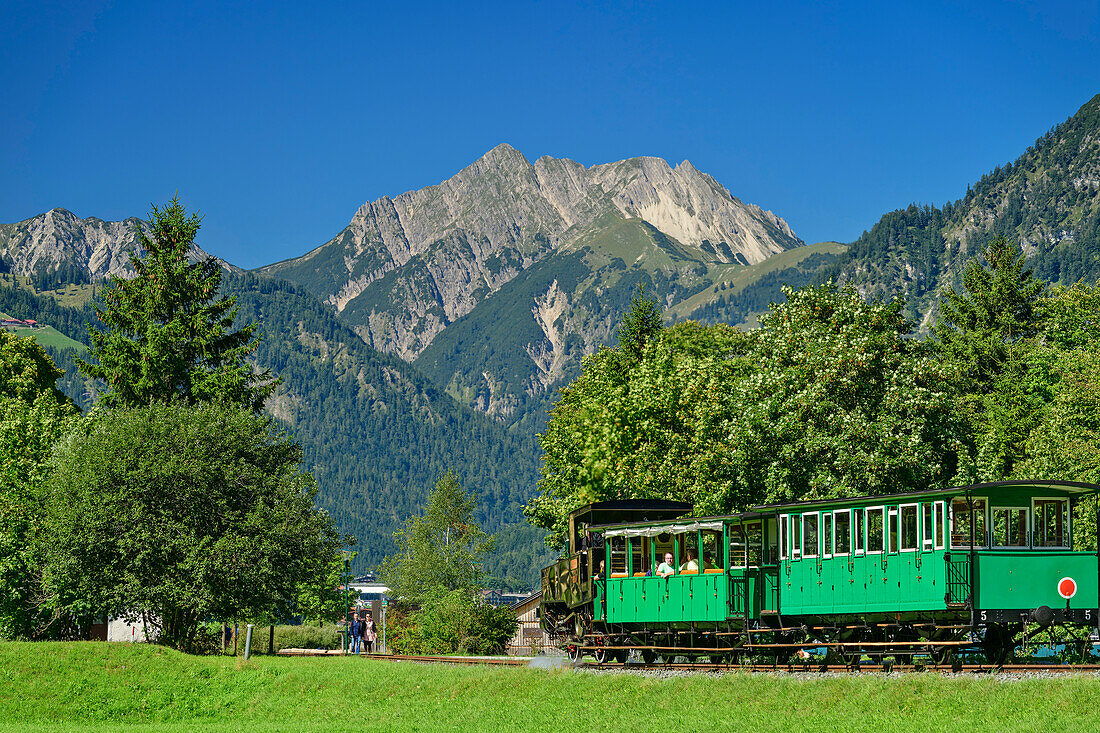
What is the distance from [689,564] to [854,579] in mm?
5977

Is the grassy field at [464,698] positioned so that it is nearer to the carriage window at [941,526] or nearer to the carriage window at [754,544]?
the carriage window at [941,526]

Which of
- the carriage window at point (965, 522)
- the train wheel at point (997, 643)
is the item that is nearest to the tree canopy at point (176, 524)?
the carriage window at point (965, 522)

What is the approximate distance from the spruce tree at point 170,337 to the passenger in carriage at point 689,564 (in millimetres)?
31211

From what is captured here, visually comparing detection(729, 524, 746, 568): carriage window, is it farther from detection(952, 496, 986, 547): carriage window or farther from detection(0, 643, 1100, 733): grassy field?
detection(952, 496, 986, 547): carriage window

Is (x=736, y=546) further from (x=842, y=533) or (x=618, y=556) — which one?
(x=618, y=556)

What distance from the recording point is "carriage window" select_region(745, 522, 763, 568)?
3362 cm

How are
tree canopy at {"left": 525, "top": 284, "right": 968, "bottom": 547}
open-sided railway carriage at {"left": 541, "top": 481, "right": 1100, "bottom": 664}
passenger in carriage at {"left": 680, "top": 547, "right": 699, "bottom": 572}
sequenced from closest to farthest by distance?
1. open-sided railway carriage at {"left": 541, "top": 481, "right": 1100, "bottom": 664}
2. passenger in carriage at {"left": 680, "top": 547, "right": 699, "bottom": 572}
3. tree canopy at {"left": 525, "top": 284, "right": 968, "bottom": 547}

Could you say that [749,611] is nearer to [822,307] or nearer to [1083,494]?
[1083,494]

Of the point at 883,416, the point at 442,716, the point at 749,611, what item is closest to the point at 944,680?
the point at 749,611

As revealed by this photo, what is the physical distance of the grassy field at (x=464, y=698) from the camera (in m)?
23.0

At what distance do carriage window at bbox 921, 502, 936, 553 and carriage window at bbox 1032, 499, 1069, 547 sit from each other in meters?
2.59

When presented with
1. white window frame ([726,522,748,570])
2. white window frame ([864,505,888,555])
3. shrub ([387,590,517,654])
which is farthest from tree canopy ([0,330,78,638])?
white window frame ([864,505,888,555])

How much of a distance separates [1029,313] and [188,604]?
6279 centimetres

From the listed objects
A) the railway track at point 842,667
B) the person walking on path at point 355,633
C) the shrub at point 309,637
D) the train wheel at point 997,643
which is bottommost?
the shrub at point 309,637
